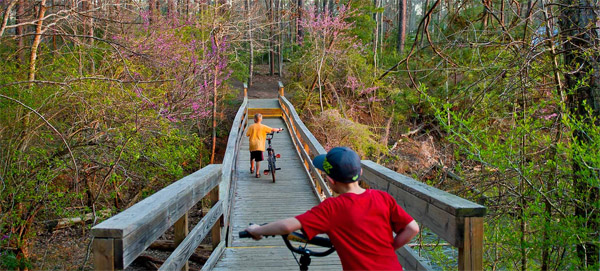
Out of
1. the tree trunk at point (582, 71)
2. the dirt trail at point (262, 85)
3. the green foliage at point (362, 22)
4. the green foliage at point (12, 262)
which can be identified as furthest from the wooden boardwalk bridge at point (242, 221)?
the dirt trail at point (262, 85)

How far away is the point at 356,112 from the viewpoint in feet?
79.1

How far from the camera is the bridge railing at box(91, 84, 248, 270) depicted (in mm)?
2168

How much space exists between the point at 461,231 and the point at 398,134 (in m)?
21.4

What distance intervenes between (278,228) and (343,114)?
20.5 meters

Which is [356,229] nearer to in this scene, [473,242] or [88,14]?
[473,242]

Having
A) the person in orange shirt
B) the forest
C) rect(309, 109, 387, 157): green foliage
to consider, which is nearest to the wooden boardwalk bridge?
the person in orange shirt

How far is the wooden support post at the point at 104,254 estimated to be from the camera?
2150 millimetres

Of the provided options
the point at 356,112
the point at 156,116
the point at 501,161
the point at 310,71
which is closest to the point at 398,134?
the point at 356,112

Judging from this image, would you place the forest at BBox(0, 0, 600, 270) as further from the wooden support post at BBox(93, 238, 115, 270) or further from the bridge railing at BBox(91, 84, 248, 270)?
the wooden support post at BBox(93, 238, 115, 270)

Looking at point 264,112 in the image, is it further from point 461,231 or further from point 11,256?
point 461,231

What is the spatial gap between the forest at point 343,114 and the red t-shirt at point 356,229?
1735 millimetres

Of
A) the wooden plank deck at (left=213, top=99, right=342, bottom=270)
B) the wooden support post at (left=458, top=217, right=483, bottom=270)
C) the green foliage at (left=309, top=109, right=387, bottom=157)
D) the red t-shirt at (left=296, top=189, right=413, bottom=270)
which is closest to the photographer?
the red t-shirt at (left=296, top=189, right=413, bottom=270)

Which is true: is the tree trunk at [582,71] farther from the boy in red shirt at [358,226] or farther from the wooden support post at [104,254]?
the wooden support post at [104,254]

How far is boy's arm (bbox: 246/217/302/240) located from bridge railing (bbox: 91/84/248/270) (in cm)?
62
